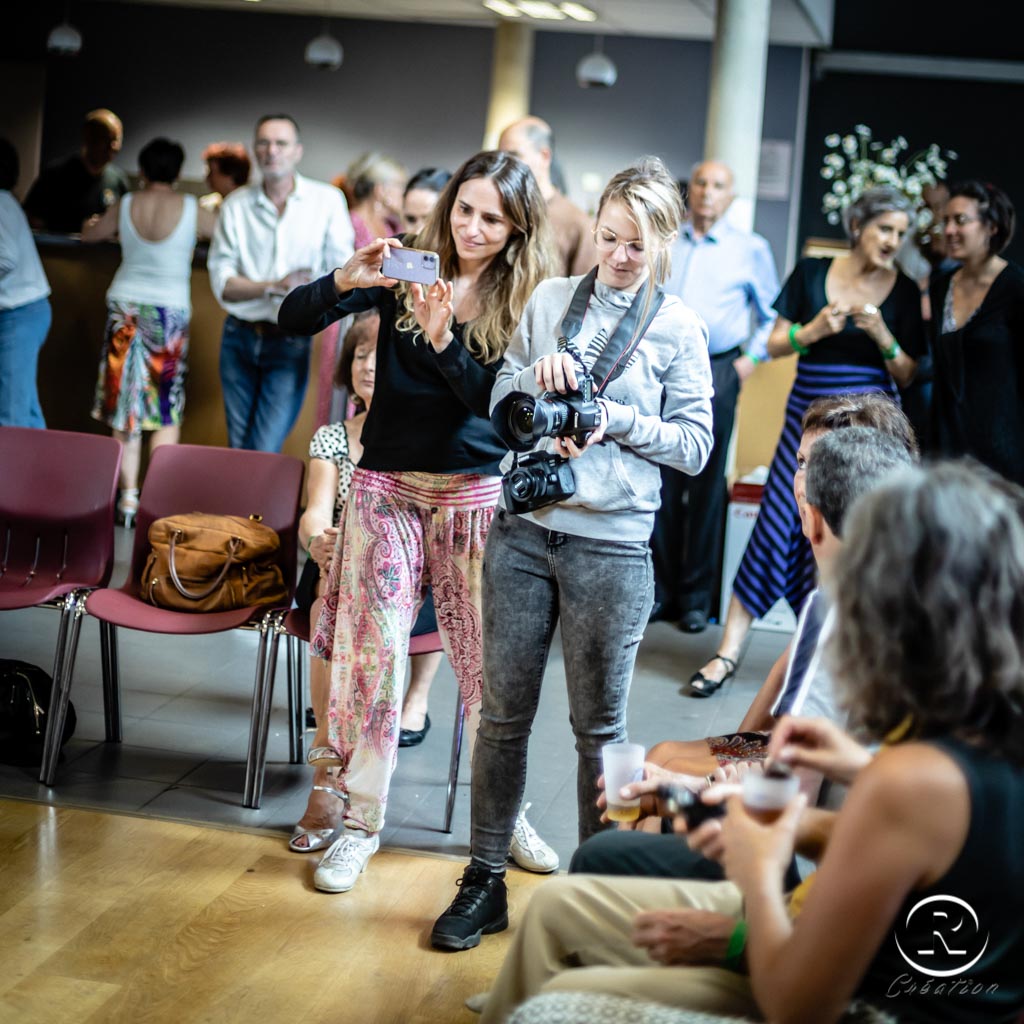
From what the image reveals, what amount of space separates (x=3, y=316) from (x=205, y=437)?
134 cm

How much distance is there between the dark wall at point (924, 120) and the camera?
41.4ft

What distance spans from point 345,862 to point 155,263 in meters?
3.79

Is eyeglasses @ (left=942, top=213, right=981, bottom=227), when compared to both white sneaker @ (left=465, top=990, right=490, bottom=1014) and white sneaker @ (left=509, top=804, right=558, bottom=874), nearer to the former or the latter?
white sneaker @ (left=509, top=804, right=558, bottom=874)

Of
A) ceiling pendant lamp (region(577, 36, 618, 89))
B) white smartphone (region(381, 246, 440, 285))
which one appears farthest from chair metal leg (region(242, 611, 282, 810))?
ceiling pendant lamp (region(577, 36, 618, 89))

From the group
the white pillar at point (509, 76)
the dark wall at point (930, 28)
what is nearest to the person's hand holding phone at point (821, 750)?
the white pillar at point (509, 76)

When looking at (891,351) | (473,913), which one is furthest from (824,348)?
(473,913)

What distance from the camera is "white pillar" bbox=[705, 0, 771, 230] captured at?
882 centimetres

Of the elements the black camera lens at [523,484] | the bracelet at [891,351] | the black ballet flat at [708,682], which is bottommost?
the black ballet flat at [708,682]

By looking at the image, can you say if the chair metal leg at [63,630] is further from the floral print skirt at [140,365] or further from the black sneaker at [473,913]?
the floral print skirt at [140,365]

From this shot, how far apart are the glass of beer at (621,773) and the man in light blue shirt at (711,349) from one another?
3.35 m

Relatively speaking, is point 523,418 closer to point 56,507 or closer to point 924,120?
point 56,507

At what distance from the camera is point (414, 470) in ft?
9.32

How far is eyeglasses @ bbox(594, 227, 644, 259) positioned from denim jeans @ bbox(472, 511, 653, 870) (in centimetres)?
51

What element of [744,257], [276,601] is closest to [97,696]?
[276,601]
